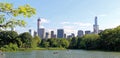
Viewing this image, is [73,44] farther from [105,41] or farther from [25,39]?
[105,41]

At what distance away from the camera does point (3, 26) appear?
11062 millimetres

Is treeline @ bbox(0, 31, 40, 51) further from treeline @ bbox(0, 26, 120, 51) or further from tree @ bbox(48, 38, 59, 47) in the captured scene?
tree @ bbox(48, 38, 59, 47)

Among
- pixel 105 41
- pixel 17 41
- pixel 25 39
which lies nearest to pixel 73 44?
pixel 25 39

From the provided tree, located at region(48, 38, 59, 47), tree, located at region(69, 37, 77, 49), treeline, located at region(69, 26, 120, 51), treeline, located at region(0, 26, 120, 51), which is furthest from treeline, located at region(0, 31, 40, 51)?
treeline, located at region(69, 26, 120, 51)

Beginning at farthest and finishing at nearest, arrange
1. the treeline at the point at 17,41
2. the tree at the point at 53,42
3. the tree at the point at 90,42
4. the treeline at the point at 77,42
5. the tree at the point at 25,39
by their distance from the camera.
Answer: the tree at the point at 53,42 → the tree at the point at 25,39 → the tree at the point at 90,42 → the treeline at the point at 17,41 → the treeline at the point at 77,42

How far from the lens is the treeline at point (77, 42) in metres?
106

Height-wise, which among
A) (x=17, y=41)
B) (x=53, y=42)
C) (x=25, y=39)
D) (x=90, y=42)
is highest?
(x=25, y=39)

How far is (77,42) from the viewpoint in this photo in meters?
145

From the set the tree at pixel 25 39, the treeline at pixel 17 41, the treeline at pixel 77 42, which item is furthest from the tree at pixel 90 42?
the tree at pixel 25 39

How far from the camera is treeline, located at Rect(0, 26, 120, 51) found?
10561 centimetres

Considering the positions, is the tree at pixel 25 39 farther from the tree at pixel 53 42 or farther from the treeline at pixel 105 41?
the treeline at pixel 105 41

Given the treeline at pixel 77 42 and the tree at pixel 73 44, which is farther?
the tree at pixel 73 44

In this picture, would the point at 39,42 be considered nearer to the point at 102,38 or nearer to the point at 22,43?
the point at 22,43

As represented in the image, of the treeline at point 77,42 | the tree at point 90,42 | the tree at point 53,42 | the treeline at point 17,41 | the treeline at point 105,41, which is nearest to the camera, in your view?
the treeline at point 105,41
